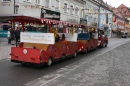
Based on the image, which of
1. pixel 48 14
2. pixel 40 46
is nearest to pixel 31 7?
pixel 48 14

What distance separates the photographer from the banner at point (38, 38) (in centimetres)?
954

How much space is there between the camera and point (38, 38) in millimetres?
9844

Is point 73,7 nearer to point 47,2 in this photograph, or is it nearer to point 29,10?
point 47,2

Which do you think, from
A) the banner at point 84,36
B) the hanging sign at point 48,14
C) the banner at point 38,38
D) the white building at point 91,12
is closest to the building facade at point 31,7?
the hanging sign at point 48,14

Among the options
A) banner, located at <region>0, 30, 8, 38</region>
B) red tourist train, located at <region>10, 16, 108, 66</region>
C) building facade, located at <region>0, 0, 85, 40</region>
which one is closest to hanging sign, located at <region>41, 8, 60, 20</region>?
building facade, located at <region>0, 0, 85, 40</region>

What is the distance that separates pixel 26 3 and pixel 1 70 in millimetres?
14055

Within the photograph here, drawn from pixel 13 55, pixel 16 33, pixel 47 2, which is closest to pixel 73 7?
pixel 47 2

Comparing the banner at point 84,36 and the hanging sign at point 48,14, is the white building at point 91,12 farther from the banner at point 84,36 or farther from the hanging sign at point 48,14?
the banner at point 84,36

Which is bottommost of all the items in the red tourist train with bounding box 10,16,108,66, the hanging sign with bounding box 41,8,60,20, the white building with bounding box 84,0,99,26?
the red tourist train with bounding box 10,16,108,66

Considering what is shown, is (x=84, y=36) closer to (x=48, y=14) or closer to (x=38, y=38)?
(x=38, y=38)

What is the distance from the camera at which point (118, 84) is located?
268 inches

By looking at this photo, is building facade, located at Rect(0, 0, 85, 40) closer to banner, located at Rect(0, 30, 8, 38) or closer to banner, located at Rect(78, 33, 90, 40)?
banner, located at Rect(0, 30, 8, 38)

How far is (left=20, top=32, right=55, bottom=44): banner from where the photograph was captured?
954 centimetres

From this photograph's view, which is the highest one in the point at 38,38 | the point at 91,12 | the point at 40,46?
the point at 91,12
